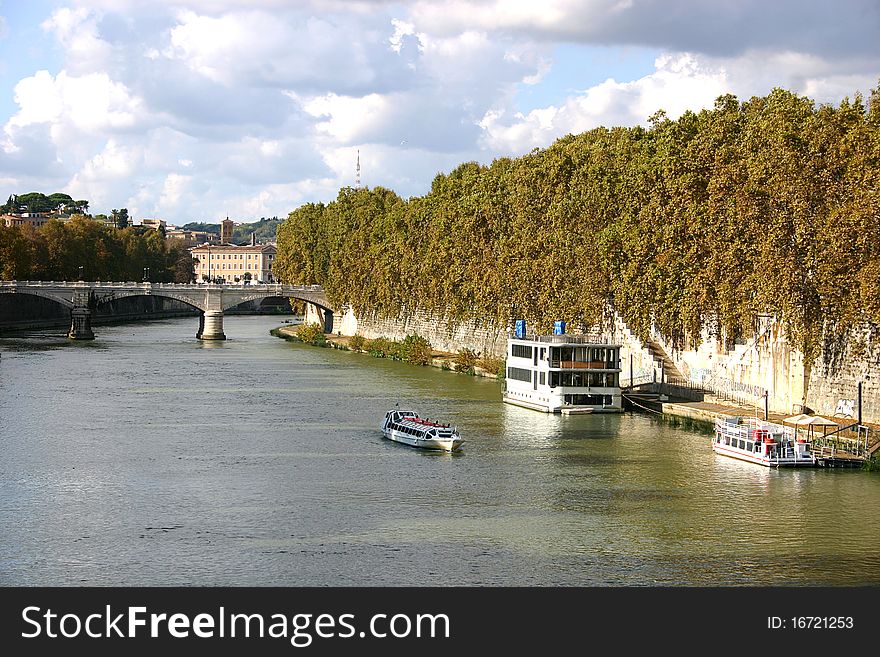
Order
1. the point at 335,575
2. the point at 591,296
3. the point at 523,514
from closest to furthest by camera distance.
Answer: the point at 335,575 < the point at 523,514 < the point at 591,296

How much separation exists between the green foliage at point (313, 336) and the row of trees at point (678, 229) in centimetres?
1237

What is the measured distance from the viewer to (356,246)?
4333 inches

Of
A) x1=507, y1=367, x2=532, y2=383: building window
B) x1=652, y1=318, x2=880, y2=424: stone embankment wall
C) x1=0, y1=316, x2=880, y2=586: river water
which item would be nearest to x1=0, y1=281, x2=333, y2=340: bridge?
x1=0, y1=316, x2=880, y2=586: river water

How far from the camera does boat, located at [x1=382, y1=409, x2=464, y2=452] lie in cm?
4478

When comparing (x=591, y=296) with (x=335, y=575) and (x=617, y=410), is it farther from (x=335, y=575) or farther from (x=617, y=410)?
(x=335, y=575)

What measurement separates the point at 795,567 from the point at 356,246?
83894mm

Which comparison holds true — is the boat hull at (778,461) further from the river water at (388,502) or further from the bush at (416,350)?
the bush at (416,350)

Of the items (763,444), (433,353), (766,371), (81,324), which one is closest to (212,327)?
(81,324)

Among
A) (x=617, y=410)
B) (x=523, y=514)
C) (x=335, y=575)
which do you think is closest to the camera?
(x=335, y=575)

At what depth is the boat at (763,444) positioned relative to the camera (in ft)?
136

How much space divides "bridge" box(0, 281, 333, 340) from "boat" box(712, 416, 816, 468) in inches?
2815

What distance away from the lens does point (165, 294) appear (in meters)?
112

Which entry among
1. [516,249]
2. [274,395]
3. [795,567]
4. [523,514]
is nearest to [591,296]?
[516,249]

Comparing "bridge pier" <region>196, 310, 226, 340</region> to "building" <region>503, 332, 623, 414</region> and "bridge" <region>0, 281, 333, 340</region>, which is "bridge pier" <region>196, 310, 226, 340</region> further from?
"building" <region>503, 332, 623, 414</region>
